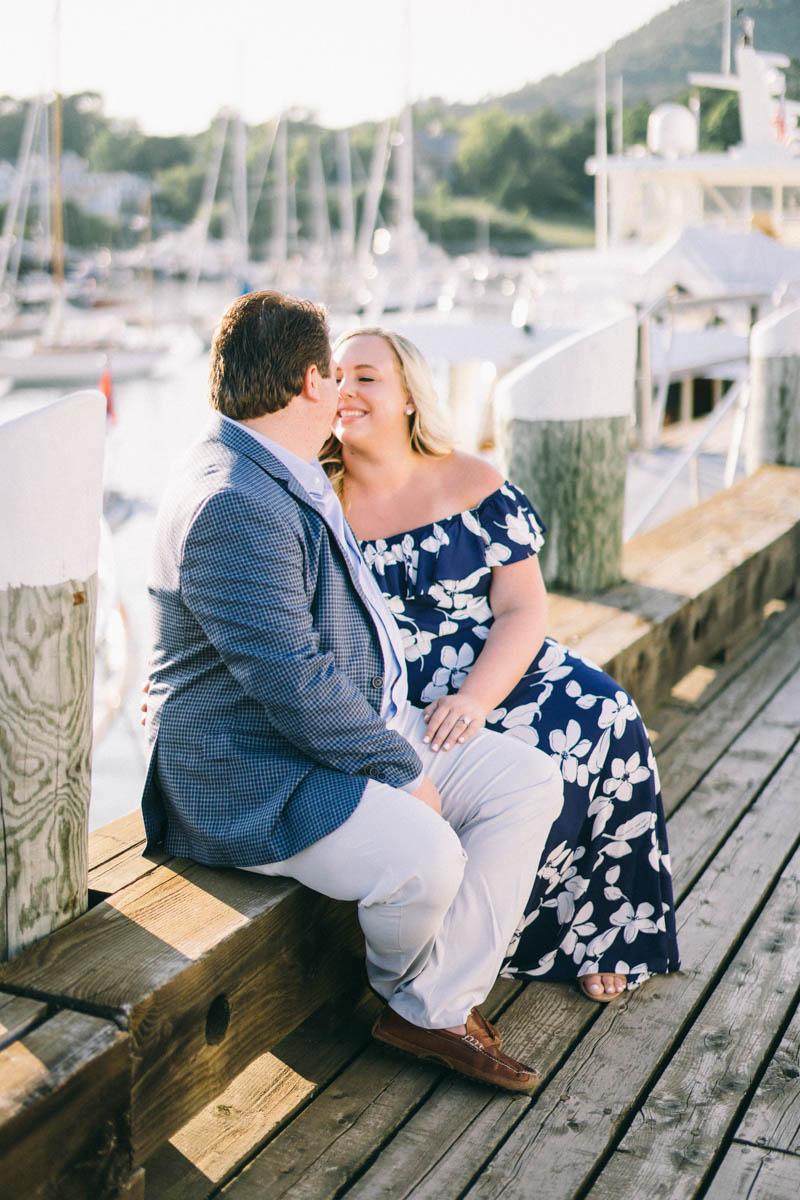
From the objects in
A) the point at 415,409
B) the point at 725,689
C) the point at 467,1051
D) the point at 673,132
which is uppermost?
the point at 673,132

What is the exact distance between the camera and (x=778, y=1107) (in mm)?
2281

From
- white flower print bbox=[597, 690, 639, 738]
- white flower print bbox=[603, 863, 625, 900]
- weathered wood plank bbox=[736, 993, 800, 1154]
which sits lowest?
weathered wood plank bbox=[736, 993, 800, 1154]

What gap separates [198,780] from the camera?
87.4 inches

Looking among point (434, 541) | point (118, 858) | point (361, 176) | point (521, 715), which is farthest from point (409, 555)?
point (361, 176)

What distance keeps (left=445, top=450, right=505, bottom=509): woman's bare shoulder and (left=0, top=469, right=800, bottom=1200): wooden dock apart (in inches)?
37.6

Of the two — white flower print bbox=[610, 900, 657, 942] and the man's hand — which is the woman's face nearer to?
the man's hand

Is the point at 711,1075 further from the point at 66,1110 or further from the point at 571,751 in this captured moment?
the point at 66,1110

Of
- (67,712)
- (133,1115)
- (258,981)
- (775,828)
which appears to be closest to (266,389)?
(67,712)

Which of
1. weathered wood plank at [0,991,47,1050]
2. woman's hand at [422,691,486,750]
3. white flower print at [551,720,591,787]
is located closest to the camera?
weathered wood plank at [0,991,47,1050]

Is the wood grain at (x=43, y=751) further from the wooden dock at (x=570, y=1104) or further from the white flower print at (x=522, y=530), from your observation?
the white flower print at (x=522, y=530)

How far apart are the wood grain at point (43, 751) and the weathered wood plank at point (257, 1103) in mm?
472

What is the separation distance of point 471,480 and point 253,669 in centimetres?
99

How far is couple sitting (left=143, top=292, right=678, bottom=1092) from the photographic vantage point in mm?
2135

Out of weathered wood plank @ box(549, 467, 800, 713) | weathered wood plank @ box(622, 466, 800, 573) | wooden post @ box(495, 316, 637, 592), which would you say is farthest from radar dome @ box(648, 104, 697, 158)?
wooden post @ box(495, 316, 637, 592)
